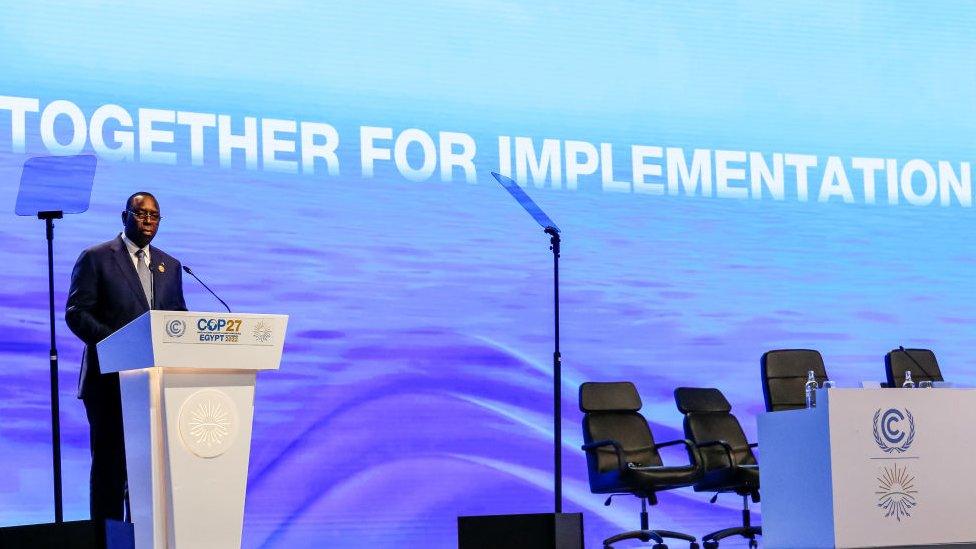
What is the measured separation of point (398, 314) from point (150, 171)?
58.5 inches

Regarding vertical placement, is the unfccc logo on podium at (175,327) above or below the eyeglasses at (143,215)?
below

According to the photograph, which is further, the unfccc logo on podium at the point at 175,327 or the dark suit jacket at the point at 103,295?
the dark suit jacket at the point at 103,295

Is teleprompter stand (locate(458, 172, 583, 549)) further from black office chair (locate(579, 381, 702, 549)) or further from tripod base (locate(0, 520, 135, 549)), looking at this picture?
black office chair (locate(579, 381, 702, 549))

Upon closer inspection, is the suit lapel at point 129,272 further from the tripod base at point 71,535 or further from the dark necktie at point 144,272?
the tripod base at point 71,535

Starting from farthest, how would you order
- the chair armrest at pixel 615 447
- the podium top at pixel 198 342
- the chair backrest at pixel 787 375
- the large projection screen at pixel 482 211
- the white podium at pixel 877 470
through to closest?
the chair backrest at pixel 787 375
the chair armrest at pixel 615 447
the large projection screen at pixel 482 211
the white podium at pixel 877 470
the podium top at pixel 198 342

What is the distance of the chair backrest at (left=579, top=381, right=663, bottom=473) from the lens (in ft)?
22.9

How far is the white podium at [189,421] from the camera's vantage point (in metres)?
3.85

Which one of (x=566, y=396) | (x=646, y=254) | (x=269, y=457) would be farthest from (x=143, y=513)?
(x=646, y=254)

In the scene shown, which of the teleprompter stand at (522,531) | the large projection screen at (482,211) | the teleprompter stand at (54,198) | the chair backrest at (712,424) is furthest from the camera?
the chair backrest at (712,424)

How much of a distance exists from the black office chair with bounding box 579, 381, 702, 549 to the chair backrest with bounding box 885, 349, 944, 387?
1135 mm

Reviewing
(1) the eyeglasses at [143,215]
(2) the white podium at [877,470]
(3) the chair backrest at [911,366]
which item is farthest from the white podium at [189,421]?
(3) the chair backrest at [911,366]

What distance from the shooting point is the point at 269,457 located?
6617 mm

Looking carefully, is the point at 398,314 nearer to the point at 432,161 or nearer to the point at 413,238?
the point at 413,238

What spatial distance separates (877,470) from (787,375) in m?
2.43
